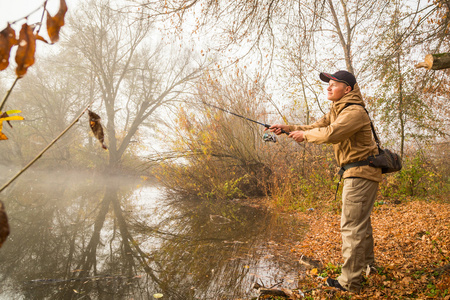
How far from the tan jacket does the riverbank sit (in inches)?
40.3

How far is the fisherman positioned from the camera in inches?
105

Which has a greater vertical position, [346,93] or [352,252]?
[346,93]

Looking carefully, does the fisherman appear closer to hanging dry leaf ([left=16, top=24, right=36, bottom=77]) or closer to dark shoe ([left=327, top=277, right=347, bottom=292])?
dark shoe ([left=327, top=277, right=347, bottom=292])

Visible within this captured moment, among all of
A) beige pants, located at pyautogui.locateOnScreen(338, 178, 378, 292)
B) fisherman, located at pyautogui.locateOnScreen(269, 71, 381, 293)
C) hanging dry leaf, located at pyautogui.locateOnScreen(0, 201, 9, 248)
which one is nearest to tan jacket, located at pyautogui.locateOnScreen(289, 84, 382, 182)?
fisherman, located at pyautogui.locateOnScreen(269, 71, 381, 293)

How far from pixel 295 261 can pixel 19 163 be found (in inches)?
880

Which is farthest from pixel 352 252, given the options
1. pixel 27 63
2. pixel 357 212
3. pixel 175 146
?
pixel 175 146

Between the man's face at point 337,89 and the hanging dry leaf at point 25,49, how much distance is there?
284cm

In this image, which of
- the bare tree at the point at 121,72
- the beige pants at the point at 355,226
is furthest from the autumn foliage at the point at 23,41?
the bare tree at the point at 121,72

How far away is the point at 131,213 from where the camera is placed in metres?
6.92

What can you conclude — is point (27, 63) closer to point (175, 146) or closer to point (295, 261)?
point (295, 261)

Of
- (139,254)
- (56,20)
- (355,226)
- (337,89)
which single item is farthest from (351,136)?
(139,254)

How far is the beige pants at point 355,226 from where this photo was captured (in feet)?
8.71

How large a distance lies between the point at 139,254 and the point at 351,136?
3161mm

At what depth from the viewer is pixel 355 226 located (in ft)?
8.94
